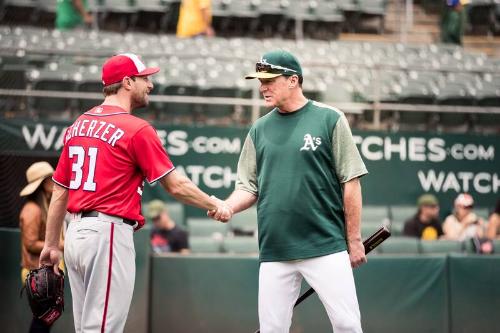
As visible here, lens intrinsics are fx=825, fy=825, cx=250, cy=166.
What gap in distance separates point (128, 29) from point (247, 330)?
1043 cm

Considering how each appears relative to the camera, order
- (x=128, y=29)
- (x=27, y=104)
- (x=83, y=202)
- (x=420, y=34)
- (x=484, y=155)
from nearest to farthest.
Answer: (x=83, y=202) → (x=27, y=104) → (x=484, y=155) → (x=128, y=29) → (x=420, y=34)

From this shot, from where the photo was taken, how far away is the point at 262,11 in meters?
17.4

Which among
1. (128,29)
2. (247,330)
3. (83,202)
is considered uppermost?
(128,29)

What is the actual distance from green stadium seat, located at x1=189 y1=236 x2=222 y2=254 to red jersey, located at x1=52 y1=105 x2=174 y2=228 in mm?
4670

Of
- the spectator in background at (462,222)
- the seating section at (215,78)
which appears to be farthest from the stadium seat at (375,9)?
the spectator in background at (462,222)

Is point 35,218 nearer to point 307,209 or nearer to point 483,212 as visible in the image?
point 307,209

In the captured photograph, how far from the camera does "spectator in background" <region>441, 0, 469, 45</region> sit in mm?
16562

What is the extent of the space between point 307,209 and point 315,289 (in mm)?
471

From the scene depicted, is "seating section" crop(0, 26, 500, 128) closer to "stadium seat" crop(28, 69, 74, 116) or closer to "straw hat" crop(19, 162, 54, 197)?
"stadium seat" crop(28, 69, 74, 116)

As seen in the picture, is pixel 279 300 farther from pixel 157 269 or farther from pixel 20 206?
pixel 20 206

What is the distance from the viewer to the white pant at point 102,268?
4.64 meters

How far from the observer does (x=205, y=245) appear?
9.55 meters

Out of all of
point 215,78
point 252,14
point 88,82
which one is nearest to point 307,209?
point 88,82

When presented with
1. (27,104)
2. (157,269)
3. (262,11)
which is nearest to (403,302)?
(157,269)
